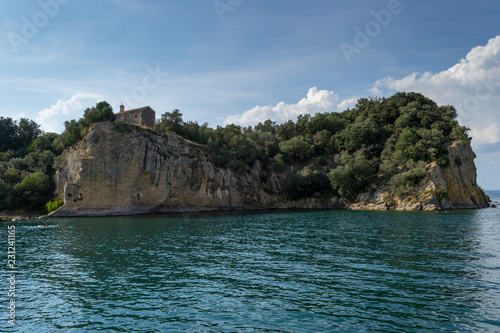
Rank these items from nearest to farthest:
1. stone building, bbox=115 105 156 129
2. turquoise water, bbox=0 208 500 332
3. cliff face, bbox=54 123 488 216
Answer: turquoise water, bbox=0 208 500 332
cliff face, bbox=54 123 488 216
stone building, bbox=115 105 156 129

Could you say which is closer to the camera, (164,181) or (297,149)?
(164,181)

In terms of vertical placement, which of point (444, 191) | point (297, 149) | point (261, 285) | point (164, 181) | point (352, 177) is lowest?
point (261, 285)

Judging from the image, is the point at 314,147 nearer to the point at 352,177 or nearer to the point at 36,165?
the point at 352,177

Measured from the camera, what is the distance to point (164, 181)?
70.9m

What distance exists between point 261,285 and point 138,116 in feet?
218

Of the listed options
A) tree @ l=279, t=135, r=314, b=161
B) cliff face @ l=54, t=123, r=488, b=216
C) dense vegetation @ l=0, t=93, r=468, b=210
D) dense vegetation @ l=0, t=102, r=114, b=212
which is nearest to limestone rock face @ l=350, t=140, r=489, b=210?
cliff face @ l=54, t=123, r=488, b=216

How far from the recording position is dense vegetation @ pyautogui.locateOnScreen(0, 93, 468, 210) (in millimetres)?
70688

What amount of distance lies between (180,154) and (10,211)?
35205 mm

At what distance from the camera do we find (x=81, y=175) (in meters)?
63.7

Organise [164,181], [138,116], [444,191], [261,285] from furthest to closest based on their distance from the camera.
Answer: [138,116] → [164,181] → [444,191] → [261,285]

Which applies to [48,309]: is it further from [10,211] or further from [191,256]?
[10,211]

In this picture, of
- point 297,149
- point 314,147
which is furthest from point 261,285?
point 314,147

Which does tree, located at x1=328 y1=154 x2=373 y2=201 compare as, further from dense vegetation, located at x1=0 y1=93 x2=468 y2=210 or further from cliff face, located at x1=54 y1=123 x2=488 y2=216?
cliff face, located at x1=54 y1=123 x2=488 y2=216

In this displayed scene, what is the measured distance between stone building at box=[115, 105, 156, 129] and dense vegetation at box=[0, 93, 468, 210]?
325 cm
